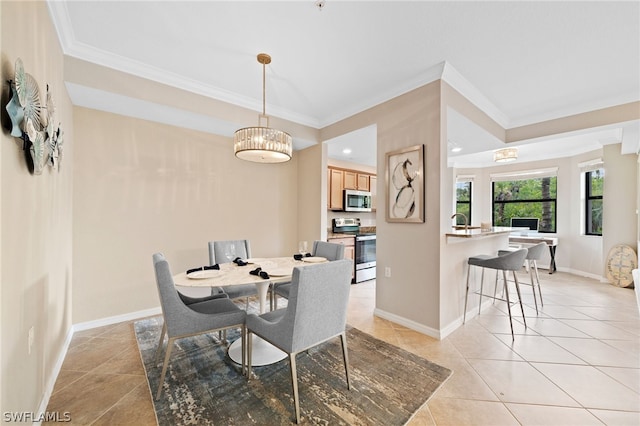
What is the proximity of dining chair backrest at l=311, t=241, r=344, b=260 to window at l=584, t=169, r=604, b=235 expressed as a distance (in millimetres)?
5696

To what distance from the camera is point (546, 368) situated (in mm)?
2121

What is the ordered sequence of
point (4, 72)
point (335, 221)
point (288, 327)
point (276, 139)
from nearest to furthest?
point (4, 72) → point (288, 327) → point (276, 139) → point (335, 221)

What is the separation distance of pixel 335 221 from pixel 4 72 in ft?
13.6

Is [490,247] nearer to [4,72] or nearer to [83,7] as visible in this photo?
[4,72]

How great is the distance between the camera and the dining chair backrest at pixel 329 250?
291 centimetres

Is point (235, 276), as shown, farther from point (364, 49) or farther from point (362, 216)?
point (362, 216)

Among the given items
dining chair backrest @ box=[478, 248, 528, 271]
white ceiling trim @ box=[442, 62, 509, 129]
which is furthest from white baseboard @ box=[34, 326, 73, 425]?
white ceiling trim @ box=[442, 62, 509, 129]

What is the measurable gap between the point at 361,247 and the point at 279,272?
288 centimetres

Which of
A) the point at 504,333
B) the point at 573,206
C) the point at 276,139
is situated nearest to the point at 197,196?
the point at 276,139

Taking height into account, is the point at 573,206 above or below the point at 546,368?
above

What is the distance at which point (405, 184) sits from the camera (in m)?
2.95

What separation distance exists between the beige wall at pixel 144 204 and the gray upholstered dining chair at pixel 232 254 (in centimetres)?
61

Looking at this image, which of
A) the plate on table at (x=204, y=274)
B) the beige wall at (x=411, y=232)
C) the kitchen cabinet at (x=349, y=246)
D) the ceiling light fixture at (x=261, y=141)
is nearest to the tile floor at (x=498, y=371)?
the beige wall at (x=411, y=232)

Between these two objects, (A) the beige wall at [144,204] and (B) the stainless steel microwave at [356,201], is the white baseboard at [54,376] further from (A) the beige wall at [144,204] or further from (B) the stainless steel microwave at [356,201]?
(B) the stainless steel microwave at [356,201]
